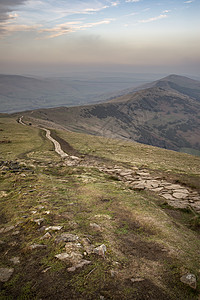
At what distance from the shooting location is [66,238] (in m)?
6.90

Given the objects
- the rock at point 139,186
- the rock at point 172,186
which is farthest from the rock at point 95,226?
the rock at point 172,186

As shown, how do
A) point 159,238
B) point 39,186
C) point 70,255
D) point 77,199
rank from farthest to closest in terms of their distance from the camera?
point 39,186
point 77,199
point 159,238
point 70,255

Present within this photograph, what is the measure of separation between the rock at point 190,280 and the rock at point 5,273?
492 centimetres

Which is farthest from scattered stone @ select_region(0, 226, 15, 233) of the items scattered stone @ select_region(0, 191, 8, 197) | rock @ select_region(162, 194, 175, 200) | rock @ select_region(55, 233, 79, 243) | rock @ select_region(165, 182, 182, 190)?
rock @ select_region(165, 182, 182, 190)

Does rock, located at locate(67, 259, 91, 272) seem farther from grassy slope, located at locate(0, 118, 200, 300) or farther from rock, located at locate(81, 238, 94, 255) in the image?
rock, located at locate(81, 238, 94, 255)

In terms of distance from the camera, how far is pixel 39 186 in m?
13.4

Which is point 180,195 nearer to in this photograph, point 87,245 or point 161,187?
point 161,187

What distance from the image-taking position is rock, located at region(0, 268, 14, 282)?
5.14m

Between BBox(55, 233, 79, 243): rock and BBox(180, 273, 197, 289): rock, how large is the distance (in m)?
3.67

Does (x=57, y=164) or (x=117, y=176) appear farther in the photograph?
(x=57, y=164)

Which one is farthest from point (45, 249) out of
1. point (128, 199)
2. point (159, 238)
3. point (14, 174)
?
point (14, 174)

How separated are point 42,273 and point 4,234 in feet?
10.2

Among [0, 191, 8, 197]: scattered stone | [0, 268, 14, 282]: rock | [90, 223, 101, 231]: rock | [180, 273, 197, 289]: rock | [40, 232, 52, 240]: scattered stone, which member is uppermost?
[0, 268, 14, 282]: rock

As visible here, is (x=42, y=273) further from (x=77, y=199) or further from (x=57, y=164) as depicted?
(x=57, y=164)
